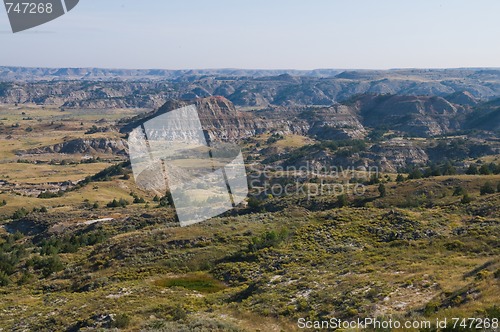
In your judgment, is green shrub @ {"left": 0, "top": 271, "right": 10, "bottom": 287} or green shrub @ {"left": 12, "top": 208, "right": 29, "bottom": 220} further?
green shrub @ {"left": 12, "top": 208, "right": 29, "bottom": 220}

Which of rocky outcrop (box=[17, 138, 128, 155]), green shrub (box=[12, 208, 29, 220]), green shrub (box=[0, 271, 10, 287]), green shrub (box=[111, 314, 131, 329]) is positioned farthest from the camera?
rocky outcrop (box=[17, 138, 128, 155])

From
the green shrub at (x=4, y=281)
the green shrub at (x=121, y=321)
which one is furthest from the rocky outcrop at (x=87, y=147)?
the green shrub at (x=121, y=321)

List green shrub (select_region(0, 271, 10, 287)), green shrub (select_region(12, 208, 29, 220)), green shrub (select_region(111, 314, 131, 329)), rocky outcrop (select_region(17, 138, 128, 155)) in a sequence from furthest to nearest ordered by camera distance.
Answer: rocky outcrop (select_region(17, 138, 128, 155)), green shrub (select_region(12, 208, 29, 220)), green shrub (select_region(0, 271, 10, 287)), green shrub (select_region(111, 314, 131, 329))

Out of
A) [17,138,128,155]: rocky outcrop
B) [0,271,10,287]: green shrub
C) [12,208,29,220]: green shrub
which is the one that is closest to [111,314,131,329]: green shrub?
[0,271,10,287]: green shrub

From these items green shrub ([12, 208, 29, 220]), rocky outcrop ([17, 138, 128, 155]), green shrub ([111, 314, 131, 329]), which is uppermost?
rocky outcrop ([17, 138, 128, 155])

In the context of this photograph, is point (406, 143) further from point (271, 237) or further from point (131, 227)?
point (271, 237)

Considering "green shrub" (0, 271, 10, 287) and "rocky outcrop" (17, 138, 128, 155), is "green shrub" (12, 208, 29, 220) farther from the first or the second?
"rocky outcrop" (17, 138, 128, 155)

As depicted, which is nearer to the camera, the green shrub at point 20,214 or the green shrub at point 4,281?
the green shrub at point 4,281

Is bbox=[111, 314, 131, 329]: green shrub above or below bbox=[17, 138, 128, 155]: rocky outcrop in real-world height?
below

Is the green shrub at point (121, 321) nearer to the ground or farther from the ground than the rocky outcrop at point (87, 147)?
nearer to the ground

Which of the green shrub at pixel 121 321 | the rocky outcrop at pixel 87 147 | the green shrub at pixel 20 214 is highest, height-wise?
the rocky outcrop at pixel 87 147

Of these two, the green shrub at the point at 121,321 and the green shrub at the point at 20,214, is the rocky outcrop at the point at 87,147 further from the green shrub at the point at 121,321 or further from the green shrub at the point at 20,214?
the green shrub at the point at 121,321

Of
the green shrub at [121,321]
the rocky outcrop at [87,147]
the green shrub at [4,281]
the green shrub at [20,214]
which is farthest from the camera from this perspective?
the rocky outcrop at [87,147]

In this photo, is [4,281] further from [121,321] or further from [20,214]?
[20,214]
